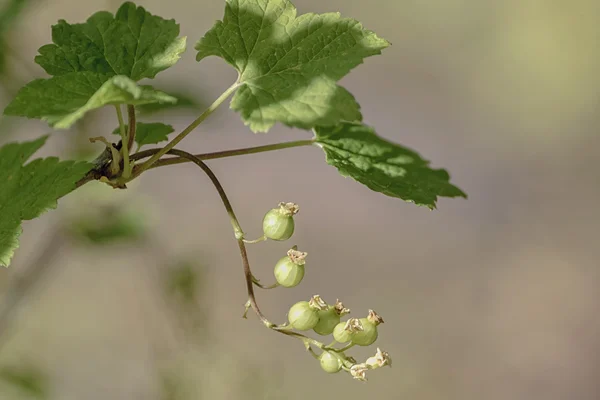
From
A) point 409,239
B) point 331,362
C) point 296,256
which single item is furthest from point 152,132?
point 409,239

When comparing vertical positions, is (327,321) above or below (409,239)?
above

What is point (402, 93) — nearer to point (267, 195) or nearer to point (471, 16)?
point (471, 16)

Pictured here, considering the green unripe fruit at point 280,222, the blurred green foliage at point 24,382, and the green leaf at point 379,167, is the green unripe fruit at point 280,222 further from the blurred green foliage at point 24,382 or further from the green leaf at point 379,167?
the blurred green foliage at point 24,382

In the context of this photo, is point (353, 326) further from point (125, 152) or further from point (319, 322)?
point (125, 152)

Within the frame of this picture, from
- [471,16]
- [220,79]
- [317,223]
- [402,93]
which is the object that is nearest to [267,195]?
[317,223]

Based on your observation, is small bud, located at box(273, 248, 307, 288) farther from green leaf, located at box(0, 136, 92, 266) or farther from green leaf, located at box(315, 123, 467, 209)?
green leaf, located at box(0, 136, 92, 266)
